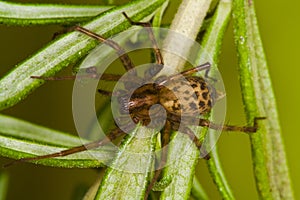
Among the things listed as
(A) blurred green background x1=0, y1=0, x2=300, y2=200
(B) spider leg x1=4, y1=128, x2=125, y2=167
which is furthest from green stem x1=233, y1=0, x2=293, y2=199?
(A) blurred green background x1=0, y1=0, x2=300, y2=200

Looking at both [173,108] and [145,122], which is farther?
[173,108]

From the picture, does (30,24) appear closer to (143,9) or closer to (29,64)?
(29,64)

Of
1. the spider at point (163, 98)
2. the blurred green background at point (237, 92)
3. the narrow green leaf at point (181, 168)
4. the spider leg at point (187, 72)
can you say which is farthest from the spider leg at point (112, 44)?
the blurred green background at point (237, 92)

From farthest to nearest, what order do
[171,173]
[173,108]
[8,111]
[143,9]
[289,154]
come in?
[8,111] < [289,154] < [173,108] < [143,9] < [171,173]

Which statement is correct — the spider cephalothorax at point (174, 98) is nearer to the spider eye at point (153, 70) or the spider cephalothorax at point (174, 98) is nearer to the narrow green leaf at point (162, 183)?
the spider eye at point (153, 70)

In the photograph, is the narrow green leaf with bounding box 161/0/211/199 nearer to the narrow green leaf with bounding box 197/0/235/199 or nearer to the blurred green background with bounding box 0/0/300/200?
the narrow green leaf with bounding box 197/0/235/199

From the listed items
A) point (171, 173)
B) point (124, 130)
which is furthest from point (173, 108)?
point (171, 173)

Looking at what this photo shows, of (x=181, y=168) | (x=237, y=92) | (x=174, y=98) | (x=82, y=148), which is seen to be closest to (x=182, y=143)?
(x=181, y=168)
